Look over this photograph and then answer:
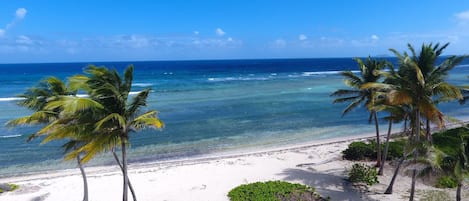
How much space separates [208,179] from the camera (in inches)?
559

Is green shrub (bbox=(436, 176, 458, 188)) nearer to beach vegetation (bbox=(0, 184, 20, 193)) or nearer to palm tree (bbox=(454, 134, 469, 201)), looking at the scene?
palm tree (bbox=(454, 134, 469, 201))

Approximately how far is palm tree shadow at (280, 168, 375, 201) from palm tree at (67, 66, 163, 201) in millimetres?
7679

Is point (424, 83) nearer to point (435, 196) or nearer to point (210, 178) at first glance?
point (435, 196)

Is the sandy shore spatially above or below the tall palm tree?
below

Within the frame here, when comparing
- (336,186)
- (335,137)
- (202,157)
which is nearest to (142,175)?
(202,157)

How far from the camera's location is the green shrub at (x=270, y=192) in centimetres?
1145

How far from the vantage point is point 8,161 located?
1795 centimetres

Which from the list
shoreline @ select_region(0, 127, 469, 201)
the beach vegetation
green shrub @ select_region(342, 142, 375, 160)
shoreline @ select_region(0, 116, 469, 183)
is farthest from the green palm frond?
green shrub @ select_region(342, 142, 375, 160)

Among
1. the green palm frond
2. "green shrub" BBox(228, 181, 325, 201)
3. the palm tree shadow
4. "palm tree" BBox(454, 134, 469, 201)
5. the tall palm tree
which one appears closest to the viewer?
the green palm frond

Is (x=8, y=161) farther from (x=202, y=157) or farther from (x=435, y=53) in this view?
(x=435, y=53)

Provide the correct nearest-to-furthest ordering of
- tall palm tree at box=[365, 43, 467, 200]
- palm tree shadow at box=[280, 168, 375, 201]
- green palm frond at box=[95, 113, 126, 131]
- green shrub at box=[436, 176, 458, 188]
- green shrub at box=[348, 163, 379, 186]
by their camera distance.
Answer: green palm frond at box=[95, 113, 126, 131], tall palm tree at box=[365, 43, 467, 200], palm tree shadow at box=[280, 168, 375, 201], green shrub at box=[436, 176, 458, 188], green shrub at box=[348, 163, 379, 186]

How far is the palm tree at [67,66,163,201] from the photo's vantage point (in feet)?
24.4

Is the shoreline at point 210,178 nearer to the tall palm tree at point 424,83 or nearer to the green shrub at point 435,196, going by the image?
the green shrub at point 435,196

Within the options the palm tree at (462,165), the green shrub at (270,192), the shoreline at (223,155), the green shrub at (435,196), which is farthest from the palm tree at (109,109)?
the green shrub at (435,196)
